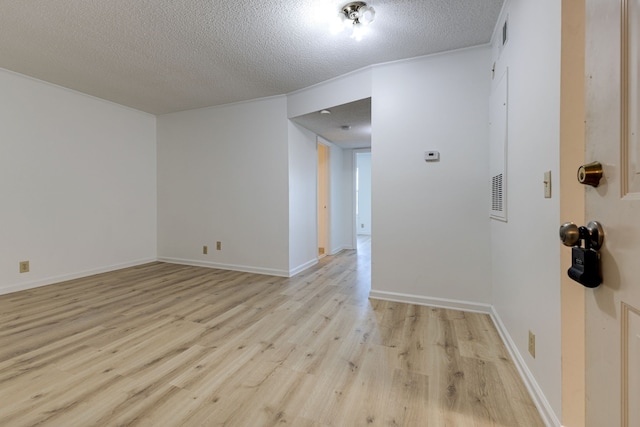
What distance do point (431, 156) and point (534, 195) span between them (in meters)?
1.28

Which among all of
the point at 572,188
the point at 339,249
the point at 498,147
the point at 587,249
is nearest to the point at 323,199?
the point at 339,249

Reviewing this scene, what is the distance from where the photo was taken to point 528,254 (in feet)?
4.85

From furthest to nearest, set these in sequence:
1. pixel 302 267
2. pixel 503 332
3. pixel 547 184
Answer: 1. pixel 302 267
2. pixel 503 332
3. pixel 547 184

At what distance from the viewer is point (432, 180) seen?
2625 millimetres

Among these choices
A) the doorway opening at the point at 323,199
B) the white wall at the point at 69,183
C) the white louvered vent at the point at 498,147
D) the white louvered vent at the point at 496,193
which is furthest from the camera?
the doorway opening at the point at 323,199

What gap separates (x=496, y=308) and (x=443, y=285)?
1.50 ft

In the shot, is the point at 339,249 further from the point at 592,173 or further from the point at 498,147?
the point at 592,173

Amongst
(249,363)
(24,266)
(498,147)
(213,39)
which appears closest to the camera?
(249,363)

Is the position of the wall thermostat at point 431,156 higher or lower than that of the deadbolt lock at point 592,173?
higher

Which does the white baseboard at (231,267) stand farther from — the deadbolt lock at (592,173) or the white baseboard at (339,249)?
the deadbolt lock at (592,173)

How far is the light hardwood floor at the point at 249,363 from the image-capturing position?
1312 mm

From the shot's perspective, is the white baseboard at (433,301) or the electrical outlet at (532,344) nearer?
the electrical outlet at (532,344)

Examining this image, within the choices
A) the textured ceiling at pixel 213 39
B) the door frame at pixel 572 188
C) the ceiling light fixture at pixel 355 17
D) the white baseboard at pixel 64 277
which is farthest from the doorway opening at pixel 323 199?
the door frame at pixel 572 188

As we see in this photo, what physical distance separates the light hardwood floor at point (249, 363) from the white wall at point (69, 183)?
0.60m
